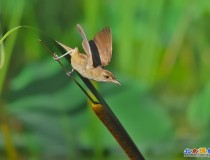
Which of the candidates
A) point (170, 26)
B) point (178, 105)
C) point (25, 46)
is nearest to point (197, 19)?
point (170, 26)

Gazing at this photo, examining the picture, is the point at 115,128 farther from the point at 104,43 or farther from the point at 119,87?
the point at 119,87

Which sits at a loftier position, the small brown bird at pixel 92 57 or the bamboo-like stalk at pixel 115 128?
the small brown bird at pixel 92 57

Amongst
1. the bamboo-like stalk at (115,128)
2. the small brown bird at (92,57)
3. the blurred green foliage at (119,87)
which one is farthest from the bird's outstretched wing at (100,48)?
the blurred green foliage at (119,87)

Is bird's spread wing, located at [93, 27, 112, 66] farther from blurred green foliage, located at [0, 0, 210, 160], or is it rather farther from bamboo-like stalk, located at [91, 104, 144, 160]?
blurred green foliage, located at [0, 0, 210, 160]

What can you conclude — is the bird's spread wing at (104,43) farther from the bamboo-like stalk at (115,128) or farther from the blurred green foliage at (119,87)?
the blurred green foliage at (119,87)

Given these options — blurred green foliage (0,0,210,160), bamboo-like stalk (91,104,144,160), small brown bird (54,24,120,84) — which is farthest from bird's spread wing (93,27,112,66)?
blurred green foliage (0,0,210,160)

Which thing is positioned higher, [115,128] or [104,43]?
[104,43]

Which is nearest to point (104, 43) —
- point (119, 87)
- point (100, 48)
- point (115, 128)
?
point (100, 48)
